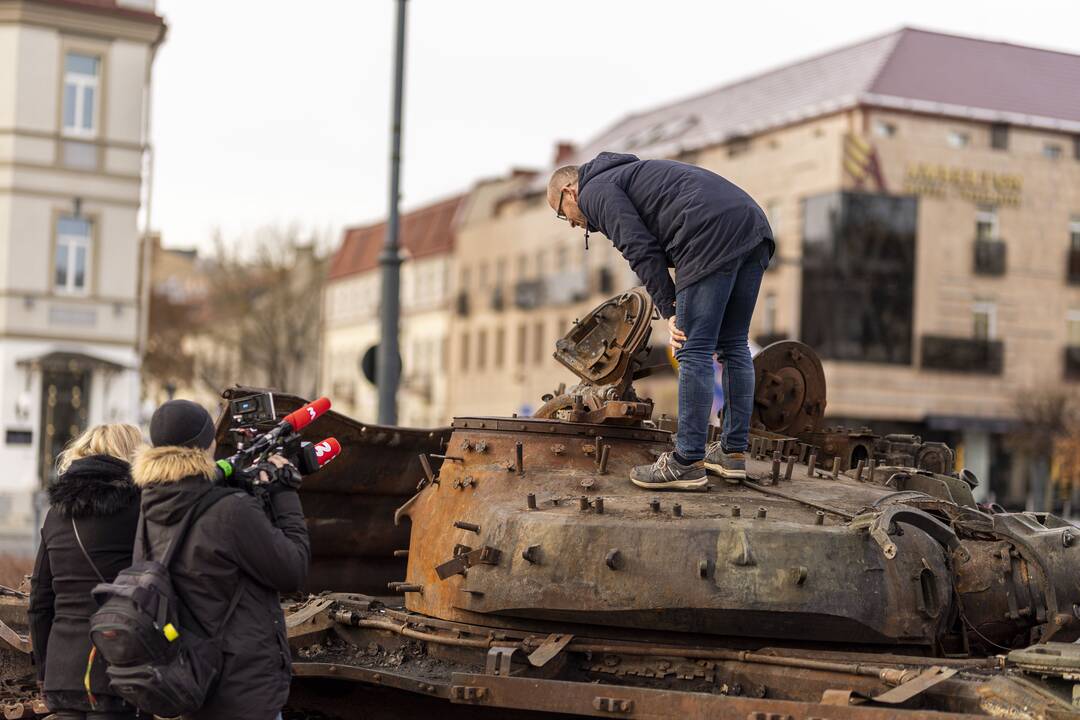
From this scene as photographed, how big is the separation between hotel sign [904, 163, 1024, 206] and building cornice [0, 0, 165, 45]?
53.3ft

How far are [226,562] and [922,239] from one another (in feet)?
113

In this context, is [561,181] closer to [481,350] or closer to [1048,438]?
[1048,438]

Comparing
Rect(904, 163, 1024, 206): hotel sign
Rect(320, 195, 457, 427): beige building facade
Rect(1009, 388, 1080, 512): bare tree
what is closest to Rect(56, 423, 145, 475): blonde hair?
Rect(1009, 388, 1080, 512): bare tree

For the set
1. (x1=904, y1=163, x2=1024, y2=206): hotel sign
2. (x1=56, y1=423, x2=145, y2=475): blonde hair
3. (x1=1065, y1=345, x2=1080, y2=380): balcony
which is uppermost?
(x1=904, y1=163, x2=1024, y2=206): hotel sign

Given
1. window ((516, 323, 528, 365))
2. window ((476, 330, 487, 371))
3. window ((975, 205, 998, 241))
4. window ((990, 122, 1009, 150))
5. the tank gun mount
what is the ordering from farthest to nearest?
window ((476, 330, 487, 371))
window ((516, 323, 528, 365))
window ((975, 205, 998, 241))
window ((990, 122, 1009, 150))
the tank gun mount

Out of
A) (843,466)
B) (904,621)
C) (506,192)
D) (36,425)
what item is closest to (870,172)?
(36,425)

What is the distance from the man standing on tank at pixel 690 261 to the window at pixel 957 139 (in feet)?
103

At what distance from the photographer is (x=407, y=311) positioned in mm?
67562

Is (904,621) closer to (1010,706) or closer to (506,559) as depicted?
(1010,706)

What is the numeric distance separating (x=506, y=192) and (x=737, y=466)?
53.3 m

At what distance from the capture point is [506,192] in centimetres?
6044

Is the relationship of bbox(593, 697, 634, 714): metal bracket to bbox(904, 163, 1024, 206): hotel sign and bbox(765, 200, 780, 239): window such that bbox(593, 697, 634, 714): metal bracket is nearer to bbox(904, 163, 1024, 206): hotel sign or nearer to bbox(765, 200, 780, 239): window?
A: bbox(904, 163, 1024, 206): hotel sign

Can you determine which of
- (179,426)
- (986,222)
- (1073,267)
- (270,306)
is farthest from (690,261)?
(270,306)

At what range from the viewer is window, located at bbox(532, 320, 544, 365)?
178 feet
